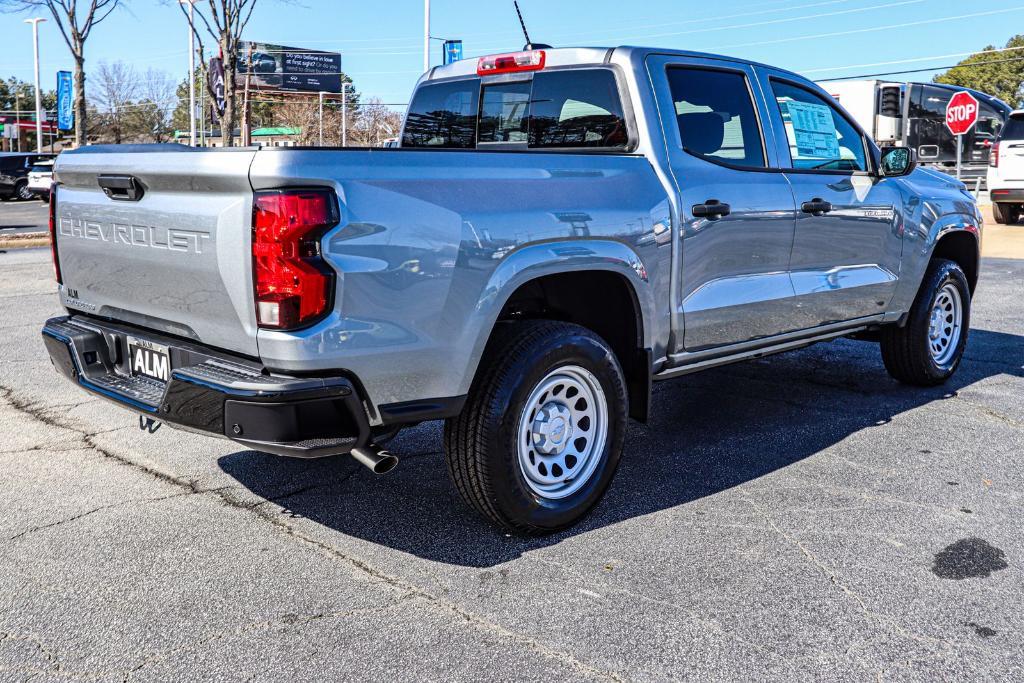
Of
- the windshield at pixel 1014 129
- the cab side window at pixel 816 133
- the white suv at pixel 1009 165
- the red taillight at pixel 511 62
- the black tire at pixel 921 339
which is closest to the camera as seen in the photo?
the red taillight at pixel 511 62

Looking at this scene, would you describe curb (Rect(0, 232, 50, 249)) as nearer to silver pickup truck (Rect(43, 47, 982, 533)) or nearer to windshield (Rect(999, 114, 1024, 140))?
silver pickup truck (Rect(43, 47, 982, 533))

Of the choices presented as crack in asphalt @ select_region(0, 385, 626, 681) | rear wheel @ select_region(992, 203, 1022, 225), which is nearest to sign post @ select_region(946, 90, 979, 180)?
rear wheel @ select_region(992, 203, 1022, 225)

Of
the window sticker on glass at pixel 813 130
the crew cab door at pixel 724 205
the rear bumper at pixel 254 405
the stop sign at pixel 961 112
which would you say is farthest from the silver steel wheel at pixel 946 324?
the stop sign at pixel 961 112

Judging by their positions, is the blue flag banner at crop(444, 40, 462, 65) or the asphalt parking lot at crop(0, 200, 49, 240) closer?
the asphalt parking lot at crop(0, 200, 49, 240)

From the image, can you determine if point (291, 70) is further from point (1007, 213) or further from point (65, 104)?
point (1007, 213)

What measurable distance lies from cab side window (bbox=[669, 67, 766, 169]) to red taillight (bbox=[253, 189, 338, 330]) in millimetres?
1994

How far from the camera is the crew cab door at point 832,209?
495cm

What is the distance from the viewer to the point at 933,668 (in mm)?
2801

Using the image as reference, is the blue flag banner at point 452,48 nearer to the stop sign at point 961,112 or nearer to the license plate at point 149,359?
the stop sign at point 961,112

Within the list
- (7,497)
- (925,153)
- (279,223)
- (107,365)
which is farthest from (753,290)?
(7,497)

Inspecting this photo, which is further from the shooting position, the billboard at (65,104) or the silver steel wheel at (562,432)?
the billboard at (65,104)

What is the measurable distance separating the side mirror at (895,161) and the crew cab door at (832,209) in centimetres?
6

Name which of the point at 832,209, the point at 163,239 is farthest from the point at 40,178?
the point at 163,239

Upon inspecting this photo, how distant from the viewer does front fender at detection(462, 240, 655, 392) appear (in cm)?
343
